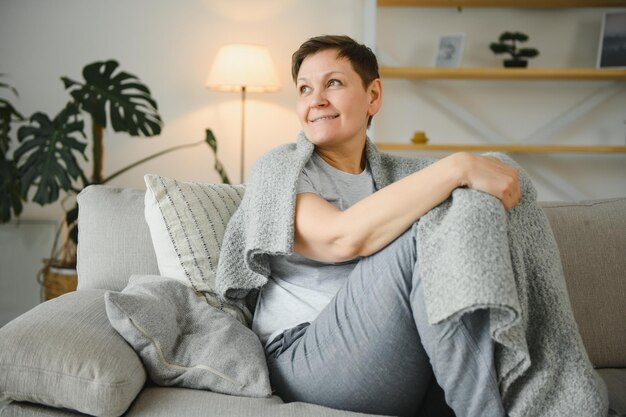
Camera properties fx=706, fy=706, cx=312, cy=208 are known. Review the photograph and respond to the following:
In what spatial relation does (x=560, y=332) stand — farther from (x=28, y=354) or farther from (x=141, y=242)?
(x=141, y=242)

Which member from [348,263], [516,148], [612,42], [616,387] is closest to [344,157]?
[348,263]

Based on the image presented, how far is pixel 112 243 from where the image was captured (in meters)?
1.70

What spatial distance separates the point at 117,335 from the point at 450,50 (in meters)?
2.72

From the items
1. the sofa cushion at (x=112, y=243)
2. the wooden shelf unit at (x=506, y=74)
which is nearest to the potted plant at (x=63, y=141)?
the sofa cushion at (x=112, y=243)

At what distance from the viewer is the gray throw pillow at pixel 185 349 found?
1.27 metres

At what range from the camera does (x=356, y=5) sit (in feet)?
11.9

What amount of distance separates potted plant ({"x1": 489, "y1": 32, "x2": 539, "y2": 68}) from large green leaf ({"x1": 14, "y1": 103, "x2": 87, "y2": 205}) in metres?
2.05

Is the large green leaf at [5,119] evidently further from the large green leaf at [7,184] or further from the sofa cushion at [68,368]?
the sofa cushion at [68,368]

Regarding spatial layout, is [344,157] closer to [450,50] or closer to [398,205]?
[398,205]

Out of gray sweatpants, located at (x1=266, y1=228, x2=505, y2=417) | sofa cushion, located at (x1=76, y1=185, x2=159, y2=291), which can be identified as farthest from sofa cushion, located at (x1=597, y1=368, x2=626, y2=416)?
sofa cushion, located at (x1=76, y1=185, x2=159, y2=291)

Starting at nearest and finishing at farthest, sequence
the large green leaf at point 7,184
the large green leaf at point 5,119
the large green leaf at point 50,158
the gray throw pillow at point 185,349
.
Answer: the gray throw pillow at point 185,349 < the large green leaf at point 50,158 < the large green leaf at point 7,184 < the large green leaf at point 5,119

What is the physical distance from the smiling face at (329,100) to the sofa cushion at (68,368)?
2.08 ft

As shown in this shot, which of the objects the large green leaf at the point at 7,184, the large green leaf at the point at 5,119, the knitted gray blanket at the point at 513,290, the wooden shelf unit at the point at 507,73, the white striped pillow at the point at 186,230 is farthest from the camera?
the wooden shelf unit at the point at 507,73

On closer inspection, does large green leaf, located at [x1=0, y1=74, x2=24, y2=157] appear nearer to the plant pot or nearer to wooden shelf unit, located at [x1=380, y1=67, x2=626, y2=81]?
wooden shelf unit, located at [x1=380, y1=67, x2=626, y2=81]
